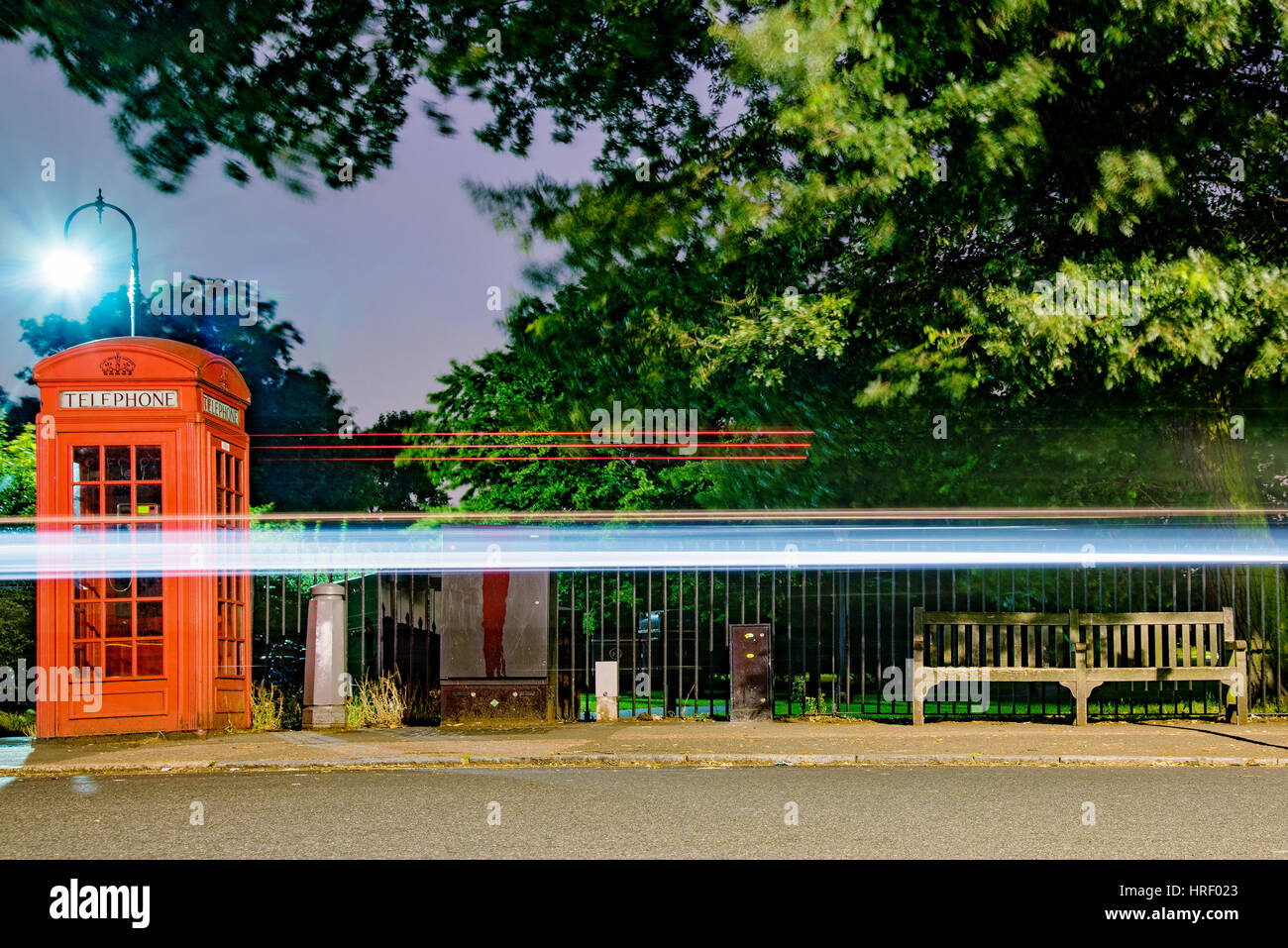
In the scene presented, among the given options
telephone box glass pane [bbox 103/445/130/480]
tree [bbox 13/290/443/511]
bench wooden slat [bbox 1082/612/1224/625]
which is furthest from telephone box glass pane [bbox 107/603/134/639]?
tree [bbox 13/290/443/511]

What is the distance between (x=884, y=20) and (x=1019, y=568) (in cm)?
1081

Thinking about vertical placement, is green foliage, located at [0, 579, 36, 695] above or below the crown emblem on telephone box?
below

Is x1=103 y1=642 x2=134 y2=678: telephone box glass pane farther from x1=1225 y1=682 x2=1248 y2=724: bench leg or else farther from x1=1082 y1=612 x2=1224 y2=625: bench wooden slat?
x1=1225 y1=682 x2=1248 y2=724: bench leg

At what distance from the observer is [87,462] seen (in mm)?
Result: 10695

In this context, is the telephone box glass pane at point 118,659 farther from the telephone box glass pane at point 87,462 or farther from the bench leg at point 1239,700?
the bench leg at point 1239,700

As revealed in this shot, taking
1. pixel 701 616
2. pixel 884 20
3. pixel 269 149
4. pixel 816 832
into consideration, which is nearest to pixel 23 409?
→ pixel 701 616

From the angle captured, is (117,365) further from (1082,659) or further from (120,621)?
(1082,659)

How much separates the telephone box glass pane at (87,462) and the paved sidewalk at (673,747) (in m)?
2.22

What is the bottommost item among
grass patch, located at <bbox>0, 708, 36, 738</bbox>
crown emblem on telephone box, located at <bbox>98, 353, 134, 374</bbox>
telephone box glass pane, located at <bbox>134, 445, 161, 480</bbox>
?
grass patch, located at <bbox>0, 708, 36, 738</bbox>

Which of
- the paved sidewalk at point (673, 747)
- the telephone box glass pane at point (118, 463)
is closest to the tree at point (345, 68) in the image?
the telephone box glass pane at point (118, 463)

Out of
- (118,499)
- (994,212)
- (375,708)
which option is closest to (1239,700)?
(994,212)

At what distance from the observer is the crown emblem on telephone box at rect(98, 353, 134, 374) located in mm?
10609
